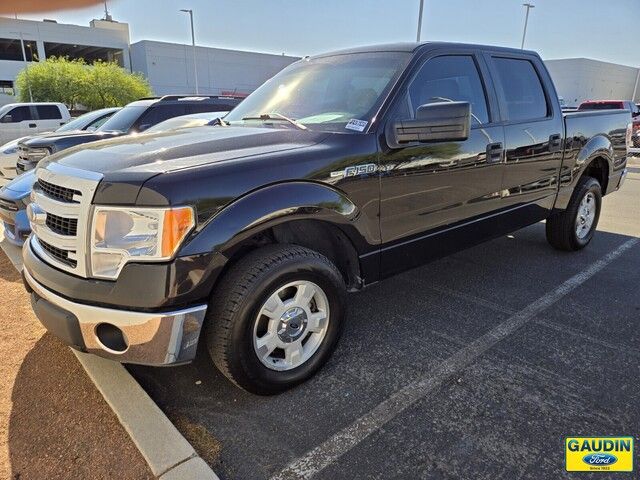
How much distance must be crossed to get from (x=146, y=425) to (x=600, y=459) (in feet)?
7.06

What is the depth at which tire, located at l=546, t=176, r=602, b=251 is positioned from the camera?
4953 mm

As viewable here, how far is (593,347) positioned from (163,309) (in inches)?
108

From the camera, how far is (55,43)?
49.9 m

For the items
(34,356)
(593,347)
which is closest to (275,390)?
(34,356)

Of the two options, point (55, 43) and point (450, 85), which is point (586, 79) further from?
point (450, 85)

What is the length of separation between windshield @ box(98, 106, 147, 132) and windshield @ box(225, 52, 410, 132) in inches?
187

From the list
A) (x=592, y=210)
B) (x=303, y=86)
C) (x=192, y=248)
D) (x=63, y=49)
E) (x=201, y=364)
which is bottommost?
(x=201, y=364)

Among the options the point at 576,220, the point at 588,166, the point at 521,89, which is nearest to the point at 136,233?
the point at 521,89

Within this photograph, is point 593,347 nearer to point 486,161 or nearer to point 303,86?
point 486,161

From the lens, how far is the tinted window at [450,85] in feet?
10.5

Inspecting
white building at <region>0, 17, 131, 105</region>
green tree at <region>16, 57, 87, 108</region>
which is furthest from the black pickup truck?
white building at <region>0, 17, 131, 105</region>

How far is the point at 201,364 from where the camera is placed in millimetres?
3014

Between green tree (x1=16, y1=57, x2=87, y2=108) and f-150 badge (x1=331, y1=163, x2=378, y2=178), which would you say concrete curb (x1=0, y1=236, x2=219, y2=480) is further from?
green tree (x1=16, y1=57, x2=87, y2=108)

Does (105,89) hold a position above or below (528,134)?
above
